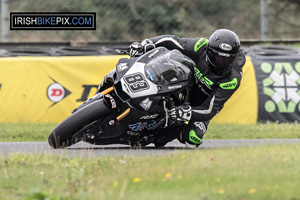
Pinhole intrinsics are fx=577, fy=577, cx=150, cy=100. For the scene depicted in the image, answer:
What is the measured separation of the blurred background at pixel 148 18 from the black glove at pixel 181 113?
19.7ft

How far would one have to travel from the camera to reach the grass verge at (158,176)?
12.4 ft

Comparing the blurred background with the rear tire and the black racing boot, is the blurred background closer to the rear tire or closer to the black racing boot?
the black racing boot

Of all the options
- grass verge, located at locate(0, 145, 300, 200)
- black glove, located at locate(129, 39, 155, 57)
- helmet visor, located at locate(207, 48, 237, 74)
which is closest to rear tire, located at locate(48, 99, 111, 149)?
grass verge, located at locate(0, 145, 300, 200)

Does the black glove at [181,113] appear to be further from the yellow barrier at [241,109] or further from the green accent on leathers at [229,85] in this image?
the yellow barrier at [241,109]

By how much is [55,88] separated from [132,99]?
148 inches

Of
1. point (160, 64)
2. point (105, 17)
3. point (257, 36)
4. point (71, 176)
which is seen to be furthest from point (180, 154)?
point (257, 36)

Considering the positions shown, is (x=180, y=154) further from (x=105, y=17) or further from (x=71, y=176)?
(x=105, y=17)

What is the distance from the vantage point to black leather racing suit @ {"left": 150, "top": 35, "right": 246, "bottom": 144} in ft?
20.7

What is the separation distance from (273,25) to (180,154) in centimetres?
1076

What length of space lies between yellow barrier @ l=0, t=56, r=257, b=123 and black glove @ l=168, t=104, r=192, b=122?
11.1 ft

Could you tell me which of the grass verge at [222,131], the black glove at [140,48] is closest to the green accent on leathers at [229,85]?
the black glove at [140,48]

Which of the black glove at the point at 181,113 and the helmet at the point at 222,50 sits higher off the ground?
the helmet at the point at 222,50

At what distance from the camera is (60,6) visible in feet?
40.8

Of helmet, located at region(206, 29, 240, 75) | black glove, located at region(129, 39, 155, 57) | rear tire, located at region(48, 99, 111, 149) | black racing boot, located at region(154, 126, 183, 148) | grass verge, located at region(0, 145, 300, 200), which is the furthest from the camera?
black racing boot, located at region(154, 126, 183, 148)
